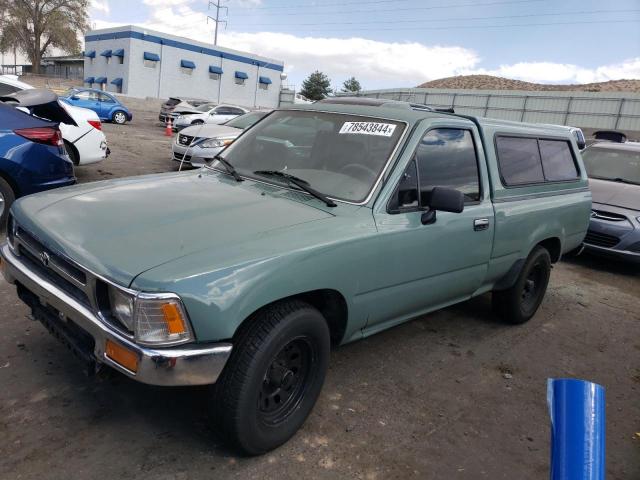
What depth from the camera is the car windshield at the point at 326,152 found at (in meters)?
3.32

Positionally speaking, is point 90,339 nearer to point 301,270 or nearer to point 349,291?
point 301,270

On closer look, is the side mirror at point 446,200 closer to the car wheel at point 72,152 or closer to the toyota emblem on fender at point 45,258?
the toyota emblem on fender at point 45,258

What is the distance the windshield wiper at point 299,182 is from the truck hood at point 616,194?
567cm

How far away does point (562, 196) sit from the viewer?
16.0 feet

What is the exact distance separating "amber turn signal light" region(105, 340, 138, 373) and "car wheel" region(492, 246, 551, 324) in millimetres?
3380

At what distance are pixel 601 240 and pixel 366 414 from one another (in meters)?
5.43

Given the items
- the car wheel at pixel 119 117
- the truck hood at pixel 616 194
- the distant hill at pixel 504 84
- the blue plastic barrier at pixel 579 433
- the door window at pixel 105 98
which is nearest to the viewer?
the blue plastic barrier at pixel 579 433

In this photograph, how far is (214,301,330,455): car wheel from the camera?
7.96ft

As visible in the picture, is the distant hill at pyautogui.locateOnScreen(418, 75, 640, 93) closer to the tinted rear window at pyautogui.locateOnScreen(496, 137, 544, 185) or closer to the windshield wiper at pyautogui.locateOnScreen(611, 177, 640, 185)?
the windshield wiper at pyautogui.locateOnScreen(611, 177, 640, 185)

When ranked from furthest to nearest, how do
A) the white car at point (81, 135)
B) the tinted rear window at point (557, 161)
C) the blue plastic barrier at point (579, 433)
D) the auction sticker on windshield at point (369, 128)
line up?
the white car at point (81, 135) → the tinted rear window at point (557, 161) → the auction sticker on windshield at point (369, 128) → the blue plastic barrier at point (579, 433)

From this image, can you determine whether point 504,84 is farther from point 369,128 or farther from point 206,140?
point 369,128

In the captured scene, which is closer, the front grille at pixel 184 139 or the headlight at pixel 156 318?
the headlight at pixel 156 318

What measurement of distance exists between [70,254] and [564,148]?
454 centimetres

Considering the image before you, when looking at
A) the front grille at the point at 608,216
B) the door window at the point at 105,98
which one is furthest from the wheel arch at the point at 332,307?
the door window at the point at 105,98
